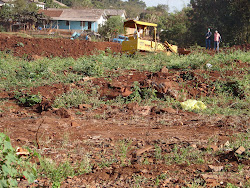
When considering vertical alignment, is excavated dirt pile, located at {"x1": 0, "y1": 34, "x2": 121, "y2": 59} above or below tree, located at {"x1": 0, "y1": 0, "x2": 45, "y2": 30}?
below

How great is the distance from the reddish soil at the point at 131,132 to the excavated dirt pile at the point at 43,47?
26.5ft

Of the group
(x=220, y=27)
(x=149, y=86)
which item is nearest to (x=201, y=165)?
(x=149, y=86)

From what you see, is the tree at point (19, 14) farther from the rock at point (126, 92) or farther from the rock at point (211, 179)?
the rock at point (211, 179)

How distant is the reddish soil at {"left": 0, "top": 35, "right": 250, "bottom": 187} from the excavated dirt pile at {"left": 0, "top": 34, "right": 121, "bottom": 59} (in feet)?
26.5

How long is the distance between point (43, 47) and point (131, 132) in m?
13.3

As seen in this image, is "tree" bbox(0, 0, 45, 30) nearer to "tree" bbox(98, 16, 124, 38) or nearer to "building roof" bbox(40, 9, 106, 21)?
"building roof" bbox(40, 9, 106, 21)

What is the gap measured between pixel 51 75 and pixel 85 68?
119 cm

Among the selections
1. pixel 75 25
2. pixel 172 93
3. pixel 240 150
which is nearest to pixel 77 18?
pixel 75 25

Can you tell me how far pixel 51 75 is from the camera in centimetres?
1047

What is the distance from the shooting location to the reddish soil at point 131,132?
376cm

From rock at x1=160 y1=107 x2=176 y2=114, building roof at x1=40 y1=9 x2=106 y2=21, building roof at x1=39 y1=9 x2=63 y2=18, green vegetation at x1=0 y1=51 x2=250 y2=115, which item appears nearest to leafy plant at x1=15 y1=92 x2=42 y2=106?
green vegetation at x1=0 y1=51 x2=250 y2=115

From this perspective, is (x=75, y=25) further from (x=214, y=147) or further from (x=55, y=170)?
(x=55, y=170)

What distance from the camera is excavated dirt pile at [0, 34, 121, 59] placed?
16.6 meters

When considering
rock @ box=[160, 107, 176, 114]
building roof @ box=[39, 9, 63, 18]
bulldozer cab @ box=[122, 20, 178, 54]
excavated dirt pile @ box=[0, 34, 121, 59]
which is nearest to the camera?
rock @ box=[160, 107, 176, 114]
